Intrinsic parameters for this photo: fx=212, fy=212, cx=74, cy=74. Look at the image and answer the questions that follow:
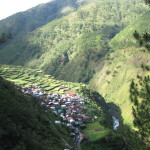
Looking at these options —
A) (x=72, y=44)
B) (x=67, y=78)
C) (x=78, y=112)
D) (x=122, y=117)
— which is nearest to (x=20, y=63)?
(x=72, y=44)

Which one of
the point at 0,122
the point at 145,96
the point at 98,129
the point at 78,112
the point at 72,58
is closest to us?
the point at 145,96

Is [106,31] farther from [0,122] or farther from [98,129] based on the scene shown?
[0,122]

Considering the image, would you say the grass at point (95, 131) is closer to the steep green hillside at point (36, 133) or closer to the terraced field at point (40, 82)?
the steep green hillside at point (36, 133)

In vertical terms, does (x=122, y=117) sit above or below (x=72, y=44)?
below

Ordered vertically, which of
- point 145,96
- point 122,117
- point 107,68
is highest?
point 145,96

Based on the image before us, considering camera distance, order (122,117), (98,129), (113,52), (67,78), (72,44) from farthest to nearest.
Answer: (72,44) → (67,78) → (113,52) → (122,117) → (98,129)

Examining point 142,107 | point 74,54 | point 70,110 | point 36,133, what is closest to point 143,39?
point 142,107
